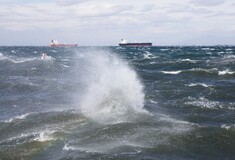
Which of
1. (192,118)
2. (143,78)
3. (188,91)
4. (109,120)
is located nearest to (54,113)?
(109,120)

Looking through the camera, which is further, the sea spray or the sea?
the sea spray

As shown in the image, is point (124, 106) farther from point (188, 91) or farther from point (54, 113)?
point (188, 91)

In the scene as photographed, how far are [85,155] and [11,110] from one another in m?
11.3

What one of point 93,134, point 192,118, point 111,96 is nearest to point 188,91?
point 111,96

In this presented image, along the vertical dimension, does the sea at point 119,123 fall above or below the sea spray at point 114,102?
below

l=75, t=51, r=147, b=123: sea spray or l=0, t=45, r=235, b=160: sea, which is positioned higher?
l=75, t=51, r=147, b=123: sea spray

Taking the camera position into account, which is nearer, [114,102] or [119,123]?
[119,123]

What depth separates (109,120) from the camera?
20234 millimetres

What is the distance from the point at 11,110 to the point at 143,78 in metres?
22.4

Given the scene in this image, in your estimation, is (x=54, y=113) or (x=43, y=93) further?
(x=43, y=93)

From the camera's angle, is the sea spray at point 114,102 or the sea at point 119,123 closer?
the sea at point 119,123

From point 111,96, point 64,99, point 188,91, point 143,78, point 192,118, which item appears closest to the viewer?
point 192,118

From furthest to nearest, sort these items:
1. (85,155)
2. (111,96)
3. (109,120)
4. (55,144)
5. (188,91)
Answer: (188,91)
(111,96)
(109,120)
(55,144)
(85,155)

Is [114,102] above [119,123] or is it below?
above
